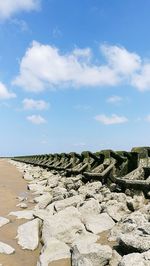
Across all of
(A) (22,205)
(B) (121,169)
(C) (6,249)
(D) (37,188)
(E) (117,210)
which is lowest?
(C) (6,249)

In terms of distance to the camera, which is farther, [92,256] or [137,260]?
[92,256]

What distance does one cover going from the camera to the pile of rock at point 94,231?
17.9ft

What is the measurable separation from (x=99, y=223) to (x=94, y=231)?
1.09 feet

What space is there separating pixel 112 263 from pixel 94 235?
4.44 ft

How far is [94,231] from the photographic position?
7.14 meters

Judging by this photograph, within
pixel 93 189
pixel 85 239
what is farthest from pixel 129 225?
pixel 93 189

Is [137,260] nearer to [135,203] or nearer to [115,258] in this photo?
[115,258]

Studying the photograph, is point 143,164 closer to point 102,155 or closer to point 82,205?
point 82,205

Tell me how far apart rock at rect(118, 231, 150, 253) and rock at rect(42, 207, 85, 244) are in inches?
53.4

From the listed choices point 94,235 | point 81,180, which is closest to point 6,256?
point 94,235

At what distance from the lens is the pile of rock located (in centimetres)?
545

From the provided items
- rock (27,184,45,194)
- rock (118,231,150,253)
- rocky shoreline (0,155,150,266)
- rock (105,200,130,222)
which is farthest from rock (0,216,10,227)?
rock (27,184,45,194)

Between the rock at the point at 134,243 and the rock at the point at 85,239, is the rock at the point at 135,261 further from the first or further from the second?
the rock at the point at 85,239

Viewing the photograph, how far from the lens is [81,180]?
14297 mm
